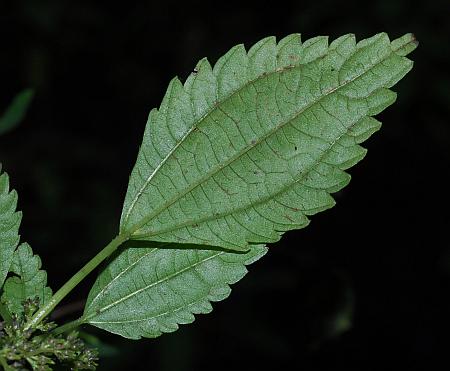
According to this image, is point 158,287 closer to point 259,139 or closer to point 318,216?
point 259,139

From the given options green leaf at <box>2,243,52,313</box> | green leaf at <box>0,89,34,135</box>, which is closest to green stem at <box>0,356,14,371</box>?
green leaf at <box>2,243,52,313</box>

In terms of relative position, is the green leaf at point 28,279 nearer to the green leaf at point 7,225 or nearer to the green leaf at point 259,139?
the green leaf at point 7,225

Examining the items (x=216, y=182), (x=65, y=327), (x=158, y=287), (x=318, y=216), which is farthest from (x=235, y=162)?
(x=318, y=216)

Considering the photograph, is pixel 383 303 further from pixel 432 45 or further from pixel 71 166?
pixel 71 166

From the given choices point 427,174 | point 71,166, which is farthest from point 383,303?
point 71,166

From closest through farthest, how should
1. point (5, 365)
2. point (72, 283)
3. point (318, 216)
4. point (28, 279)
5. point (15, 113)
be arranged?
1. point (5, 365)
2. point (72, 283)
3. point (28, 279)
4. point (15, 113)
5. point (318, 216)

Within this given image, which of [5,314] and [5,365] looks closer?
[5,365]
